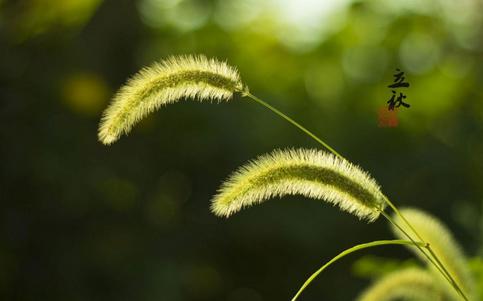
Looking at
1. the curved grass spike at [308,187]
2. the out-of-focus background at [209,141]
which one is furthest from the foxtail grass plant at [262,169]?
the out-of-focus background at [209,141]

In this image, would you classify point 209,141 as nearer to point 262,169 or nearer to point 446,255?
point 446,255

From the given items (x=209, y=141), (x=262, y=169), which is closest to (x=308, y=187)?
(x=262, y=169)

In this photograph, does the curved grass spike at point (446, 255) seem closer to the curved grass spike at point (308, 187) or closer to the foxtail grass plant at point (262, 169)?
the foxtail grass plant at point (262, 169)

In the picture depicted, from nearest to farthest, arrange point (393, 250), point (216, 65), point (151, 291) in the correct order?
point (216, 65), point (151, 291), point (393, 250)

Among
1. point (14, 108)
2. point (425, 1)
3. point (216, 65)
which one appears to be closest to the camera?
point (216, 65)

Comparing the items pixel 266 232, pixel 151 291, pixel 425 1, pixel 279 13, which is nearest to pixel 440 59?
pixel 425 1

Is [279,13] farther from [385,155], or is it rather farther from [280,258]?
[280,258]
